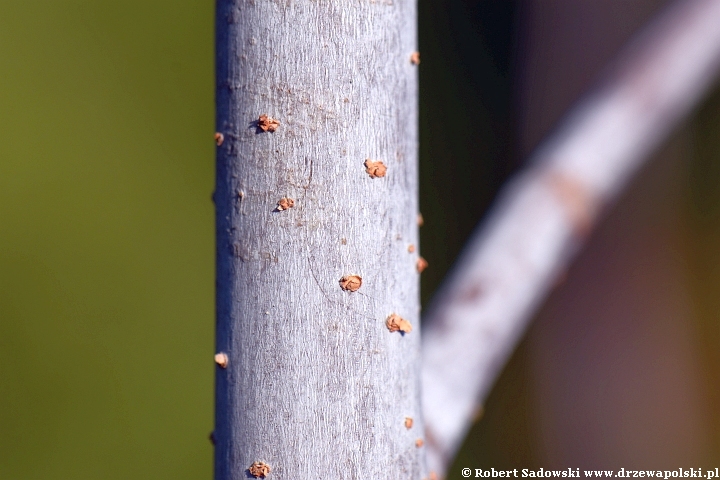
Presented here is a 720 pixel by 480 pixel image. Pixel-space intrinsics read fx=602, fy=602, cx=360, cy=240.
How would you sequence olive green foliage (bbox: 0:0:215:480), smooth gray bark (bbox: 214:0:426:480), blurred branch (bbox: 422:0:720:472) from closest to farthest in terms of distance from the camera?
smooth gray bark (bbox: 214:0:426:480), blurred branch (bbox: 422:0:720:472), olive green foliage (bbox: 0:0:215:480)

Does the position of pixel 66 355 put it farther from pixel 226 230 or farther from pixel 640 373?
pixel 640 373

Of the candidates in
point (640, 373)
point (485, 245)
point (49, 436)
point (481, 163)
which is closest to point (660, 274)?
point (640, 373)

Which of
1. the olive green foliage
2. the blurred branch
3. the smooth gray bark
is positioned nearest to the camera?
the smooth gray bark

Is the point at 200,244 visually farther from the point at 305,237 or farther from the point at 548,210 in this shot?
the point at 305,237

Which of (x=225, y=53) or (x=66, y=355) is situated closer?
(x=225, y=53)

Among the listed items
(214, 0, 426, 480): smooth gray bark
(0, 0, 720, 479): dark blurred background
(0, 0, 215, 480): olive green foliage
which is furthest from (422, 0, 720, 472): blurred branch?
(0, 0, 215, 480): olive green foliage

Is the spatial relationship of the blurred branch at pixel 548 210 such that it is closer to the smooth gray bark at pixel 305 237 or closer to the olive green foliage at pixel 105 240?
the smooth gray bark at pixel 305 237

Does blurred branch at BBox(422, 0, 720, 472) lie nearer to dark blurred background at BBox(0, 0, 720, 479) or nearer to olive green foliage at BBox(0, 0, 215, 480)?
dark blurred background at BBox(0, 0, 720, 479)
